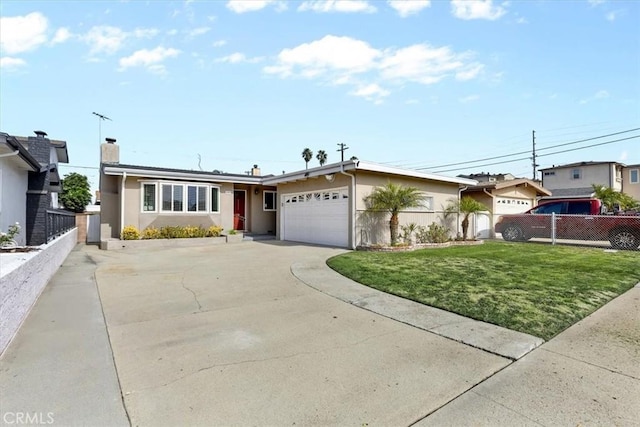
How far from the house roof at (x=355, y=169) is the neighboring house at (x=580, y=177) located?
62.9 ft

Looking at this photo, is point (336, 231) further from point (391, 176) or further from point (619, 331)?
point (619, 331)

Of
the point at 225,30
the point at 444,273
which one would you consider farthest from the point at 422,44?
the point at 444,273

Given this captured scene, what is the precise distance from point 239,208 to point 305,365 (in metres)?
15.8

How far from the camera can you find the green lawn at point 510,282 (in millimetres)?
4793

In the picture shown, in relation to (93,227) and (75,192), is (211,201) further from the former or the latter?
(75,192)

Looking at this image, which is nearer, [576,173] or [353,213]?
[353,213]

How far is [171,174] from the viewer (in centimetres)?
1487

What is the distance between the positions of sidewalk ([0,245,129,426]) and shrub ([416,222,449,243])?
472 inches

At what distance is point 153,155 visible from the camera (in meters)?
28.6

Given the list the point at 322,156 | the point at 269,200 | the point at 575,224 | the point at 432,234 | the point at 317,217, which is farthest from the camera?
the point at 322,156

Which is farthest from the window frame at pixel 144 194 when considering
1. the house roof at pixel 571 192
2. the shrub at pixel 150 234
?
the house roof at pixel 571 192

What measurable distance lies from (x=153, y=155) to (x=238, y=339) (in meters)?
28.7

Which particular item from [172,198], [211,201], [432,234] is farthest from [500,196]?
[172,198]

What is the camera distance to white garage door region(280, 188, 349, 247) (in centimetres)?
1320
